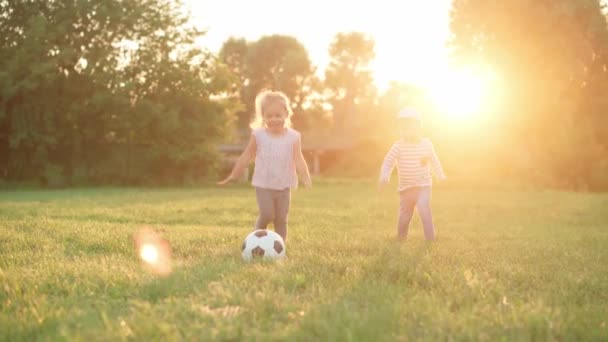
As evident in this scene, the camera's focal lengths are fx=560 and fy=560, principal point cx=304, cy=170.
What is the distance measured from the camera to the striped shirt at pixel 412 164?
919 centimetres

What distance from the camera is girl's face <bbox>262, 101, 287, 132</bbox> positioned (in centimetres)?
770

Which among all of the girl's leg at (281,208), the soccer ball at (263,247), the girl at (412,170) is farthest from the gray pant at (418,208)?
the soccer ball at (263,247)

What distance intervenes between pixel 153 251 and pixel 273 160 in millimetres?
2038

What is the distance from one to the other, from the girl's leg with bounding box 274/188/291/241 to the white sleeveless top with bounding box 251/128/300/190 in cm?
12

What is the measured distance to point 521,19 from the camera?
33.9 metres

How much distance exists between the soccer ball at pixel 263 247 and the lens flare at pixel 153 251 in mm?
933

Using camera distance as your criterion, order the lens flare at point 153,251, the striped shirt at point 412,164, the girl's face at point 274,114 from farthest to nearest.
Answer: the striped shirt at point 412,164 < the girl's face at point 274,114 < the lens flare at point 153,251

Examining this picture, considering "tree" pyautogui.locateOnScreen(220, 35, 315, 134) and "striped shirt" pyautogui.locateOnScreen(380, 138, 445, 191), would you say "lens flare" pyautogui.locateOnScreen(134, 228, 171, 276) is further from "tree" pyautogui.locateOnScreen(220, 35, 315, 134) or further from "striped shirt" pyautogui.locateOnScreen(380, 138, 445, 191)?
"tree" pyautogui.locateOnScreen(220, 35, 315, 134)

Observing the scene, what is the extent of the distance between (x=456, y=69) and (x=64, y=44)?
26060mm

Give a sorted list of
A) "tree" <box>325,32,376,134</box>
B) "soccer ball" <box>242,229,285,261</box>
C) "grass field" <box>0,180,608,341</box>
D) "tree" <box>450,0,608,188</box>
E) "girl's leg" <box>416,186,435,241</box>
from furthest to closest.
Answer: "tree" <box>325,32,376,134</box> < "tree" <box>450,0,608,188</box> < "girl's leg" <box>416,186,435,241</box> < "soccer ball" <box>242,229,285,261</box> < "grass field" <box>0,180,608,341</box>

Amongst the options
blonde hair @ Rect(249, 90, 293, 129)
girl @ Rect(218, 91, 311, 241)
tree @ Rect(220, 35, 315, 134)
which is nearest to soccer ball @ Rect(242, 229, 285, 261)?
girl @ Rect(218, 91, 311, 241)

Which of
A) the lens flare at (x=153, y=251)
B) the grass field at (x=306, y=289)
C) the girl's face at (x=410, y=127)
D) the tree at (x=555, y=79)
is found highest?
the tree at (x=555, y=79)

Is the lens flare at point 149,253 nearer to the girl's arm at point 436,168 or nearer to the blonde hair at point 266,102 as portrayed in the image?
the blonde hair at point 266,102

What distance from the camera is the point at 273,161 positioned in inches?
308
